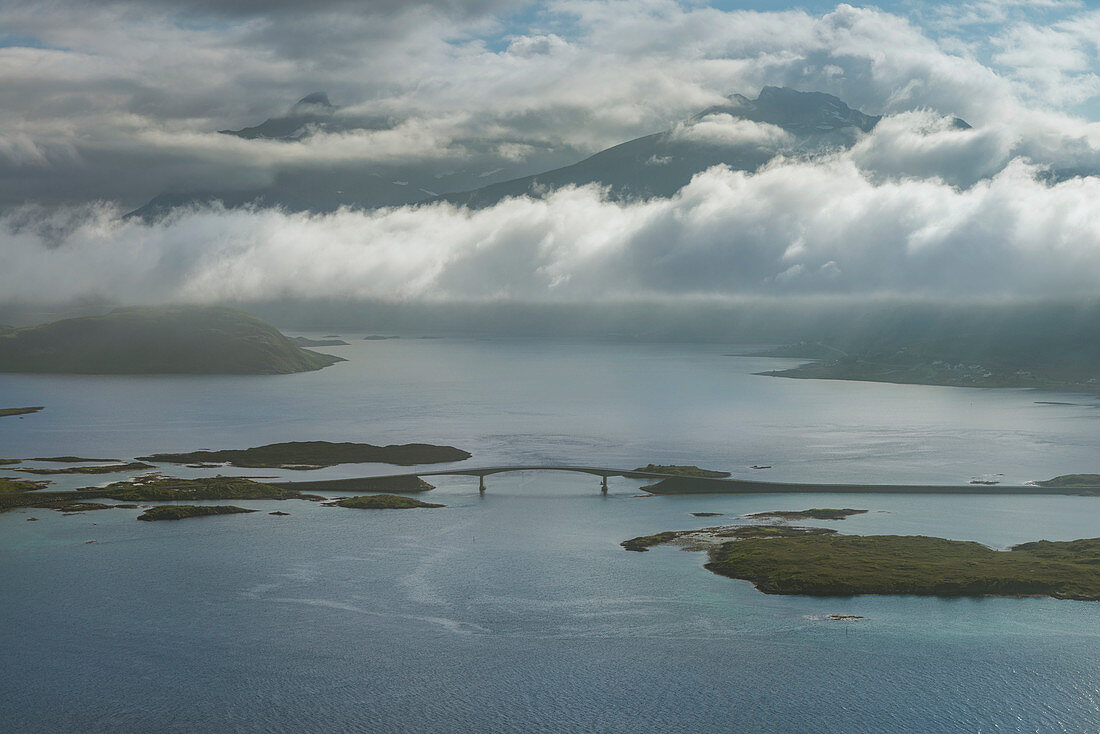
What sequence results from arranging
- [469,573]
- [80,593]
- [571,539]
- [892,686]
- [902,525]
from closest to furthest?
[892,686] → [80,593] → [469,573] → [571,539] → [902,525]

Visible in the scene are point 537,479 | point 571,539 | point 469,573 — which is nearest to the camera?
point 469,573

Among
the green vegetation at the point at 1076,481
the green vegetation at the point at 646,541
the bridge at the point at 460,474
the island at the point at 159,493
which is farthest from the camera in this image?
the green vegetation at the point at 1076,481

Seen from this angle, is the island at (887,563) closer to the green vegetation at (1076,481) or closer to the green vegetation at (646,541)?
the green vegetation at (646,541)

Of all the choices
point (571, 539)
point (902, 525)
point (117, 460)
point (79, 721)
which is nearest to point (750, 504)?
point (902, 525)

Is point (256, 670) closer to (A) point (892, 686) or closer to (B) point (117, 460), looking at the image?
(A) point (892, 686)

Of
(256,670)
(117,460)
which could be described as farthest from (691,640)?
(117,460)

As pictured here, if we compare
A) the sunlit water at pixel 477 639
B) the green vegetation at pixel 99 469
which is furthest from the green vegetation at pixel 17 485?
the sunlit water at pixel 477 639

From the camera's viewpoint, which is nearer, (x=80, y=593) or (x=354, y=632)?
(x=354, y=632)
